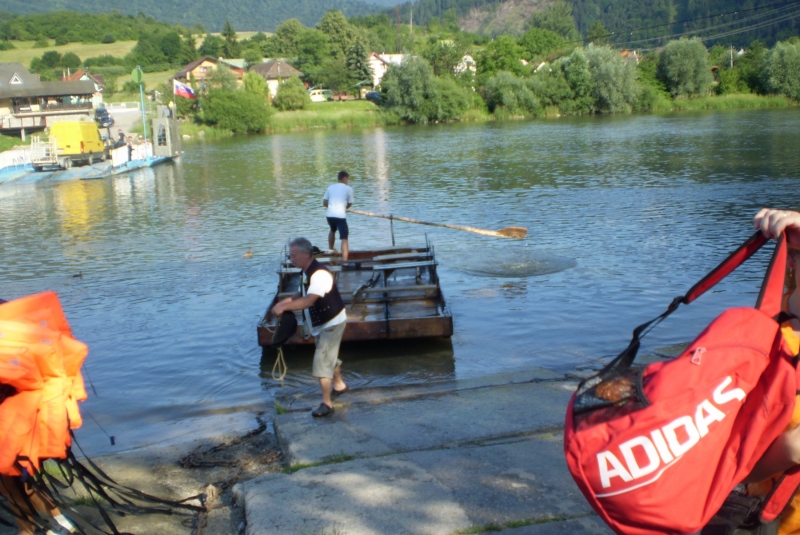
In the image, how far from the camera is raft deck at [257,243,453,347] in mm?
9750

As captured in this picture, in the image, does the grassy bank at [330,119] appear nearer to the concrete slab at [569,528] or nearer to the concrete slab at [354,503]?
the concrete slab at [354,503]

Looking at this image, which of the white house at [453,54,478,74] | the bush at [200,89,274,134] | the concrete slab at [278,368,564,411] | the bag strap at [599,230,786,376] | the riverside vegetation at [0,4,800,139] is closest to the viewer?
the bag strap at [599,230,786,376]

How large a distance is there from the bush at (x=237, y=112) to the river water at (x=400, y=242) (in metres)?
34.2

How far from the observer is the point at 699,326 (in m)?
11.1

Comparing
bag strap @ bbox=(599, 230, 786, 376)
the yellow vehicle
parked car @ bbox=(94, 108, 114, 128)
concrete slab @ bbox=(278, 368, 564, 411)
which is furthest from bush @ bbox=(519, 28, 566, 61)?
bag strap @ bbox=(599, 230, 786, 376)

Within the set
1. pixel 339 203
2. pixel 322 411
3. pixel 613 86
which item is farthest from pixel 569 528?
pixel 613 86

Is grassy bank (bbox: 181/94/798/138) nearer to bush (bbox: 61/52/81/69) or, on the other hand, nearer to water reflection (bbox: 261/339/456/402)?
water reflection (bbox: 261/339/456/402)

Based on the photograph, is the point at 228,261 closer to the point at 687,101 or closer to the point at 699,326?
the point at 699,326

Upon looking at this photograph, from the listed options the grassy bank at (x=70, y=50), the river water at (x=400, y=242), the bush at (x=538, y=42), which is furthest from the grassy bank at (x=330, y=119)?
the grassy bank at (x=70, y=50)

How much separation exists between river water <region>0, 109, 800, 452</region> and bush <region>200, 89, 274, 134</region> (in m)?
34.2

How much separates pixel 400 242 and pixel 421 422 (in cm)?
1203

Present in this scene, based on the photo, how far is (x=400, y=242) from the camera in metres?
18.4

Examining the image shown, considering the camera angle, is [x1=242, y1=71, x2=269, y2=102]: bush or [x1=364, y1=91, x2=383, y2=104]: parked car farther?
[x1=364, y1=91, x2=383, y2=104]: parked car

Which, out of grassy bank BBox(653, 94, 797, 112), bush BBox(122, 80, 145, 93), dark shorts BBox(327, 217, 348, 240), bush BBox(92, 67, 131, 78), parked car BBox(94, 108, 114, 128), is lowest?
dark shorts BBox(327, 217, 348, 240)
